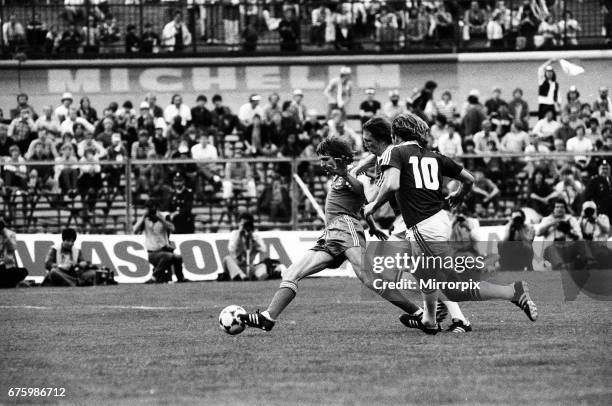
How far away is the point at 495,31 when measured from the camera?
3216 centimetres

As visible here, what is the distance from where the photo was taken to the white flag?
3011 cm

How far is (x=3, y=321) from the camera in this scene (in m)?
13.8

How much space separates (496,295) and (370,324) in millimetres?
1837

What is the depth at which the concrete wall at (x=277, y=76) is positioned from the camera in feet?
105

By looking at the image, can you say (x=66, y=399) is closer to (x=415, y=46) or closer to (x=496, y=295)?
(x=496, y=295)

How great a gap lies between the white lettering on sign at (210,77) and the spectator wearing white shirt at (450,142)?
8435 millimetres

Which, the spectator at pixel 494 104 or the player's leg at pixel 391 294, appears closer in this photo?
the player's leg at pixel 391 294

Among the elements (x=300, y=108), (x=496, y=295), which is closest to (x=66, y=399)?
(x=496, y=295)

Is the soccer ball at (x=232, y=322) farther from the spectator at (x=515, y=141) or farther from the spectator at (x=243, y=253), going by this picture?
the spectator at (x=515, y=141)

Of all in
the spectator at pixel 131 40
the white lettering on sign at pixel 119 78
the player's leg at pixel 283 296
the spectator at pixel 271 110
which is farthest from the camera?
the white lettering on sign at pixel 119 78

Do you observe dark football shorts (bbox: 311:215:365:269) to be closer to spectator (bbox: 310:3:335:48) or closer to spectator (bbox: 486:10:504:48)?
spectator (bbox: 310:3:335:48)

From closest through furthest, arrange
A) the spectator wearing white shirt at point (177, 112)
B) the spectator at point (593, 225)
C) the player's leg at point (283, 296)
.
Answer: the player's leg at point (283, 296) < the spectator at point (593, 225) < the spectator wearing white shirt at point (177, 112)

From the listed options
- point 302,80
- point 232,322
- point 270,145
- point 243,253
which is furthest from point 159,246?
point 232,322

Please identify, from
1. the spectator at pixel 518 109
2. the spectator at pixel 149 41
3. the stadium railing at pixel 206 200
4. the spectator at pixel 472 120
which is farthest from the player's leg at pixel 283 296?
the spectator at pixel 149 41
